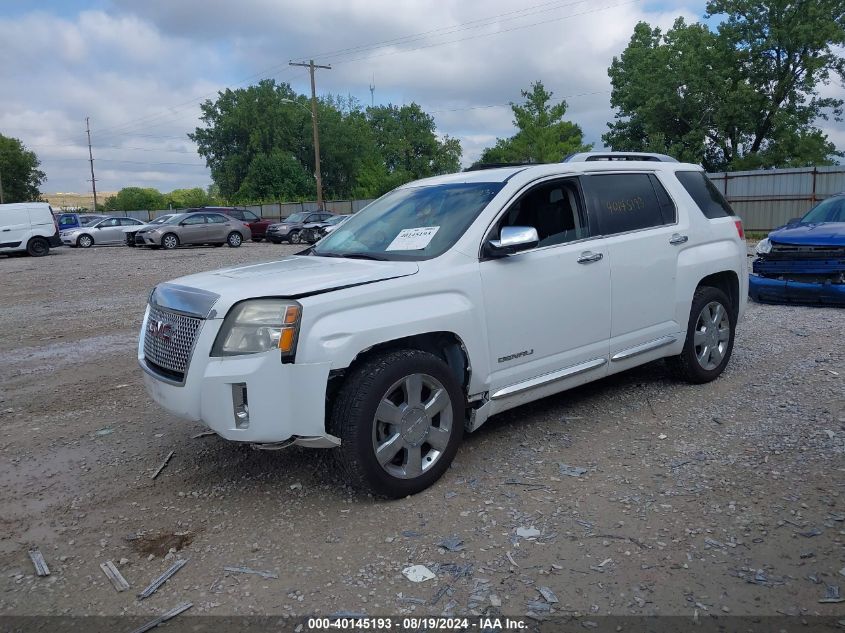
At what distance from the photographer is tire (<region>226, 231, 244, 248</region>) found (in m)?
29.0

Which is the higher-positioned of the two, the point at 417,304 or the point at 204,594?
the point at 417,304

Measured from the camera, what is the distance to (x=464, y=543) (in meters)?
3.47

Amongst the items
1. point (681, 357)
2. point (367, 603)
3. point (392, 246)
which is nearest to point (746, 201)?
point (681, 357)

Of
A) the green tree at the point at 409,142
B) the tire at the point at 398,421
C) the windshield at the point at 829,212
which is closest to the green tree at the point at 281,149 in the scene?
the green tree at the point at 409,142

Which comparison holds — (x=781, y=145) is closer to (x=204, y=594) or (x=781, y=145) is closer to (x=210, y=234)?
(x=210, y=234)

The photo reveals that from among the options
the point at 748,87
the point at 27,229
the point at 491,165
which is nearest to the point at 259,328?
the point at 491,165

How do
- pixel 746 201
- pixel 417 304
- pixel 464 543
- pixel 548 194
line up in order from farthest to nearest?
pixel 746 201 < pixel 548 194 < pixel 417 304 < pixel 464 543

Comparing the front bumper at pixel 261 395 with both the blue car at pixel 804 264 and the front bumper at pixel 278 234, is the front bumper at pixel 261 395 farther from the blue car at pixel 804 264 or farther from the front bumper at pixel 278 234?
the front bumper at pixel 278 234

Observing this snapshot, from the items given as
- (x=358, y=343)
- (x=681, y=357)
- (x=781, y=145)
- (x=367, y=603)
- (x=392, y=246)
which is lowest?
(x=367, y=603)

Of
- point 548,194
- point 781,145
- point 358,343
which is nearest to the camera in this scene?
point 358,343

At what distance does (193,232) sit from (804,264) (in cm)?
2373

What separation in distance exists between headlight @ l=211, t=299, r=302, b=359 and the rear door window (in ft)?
8.21

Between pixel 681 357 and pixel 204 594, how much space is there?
13.5 ft

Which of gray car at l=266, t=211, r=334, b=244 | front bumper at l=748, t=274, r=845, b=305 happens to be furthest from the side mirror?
gray car at l=266, t=211, r=334, b=244
